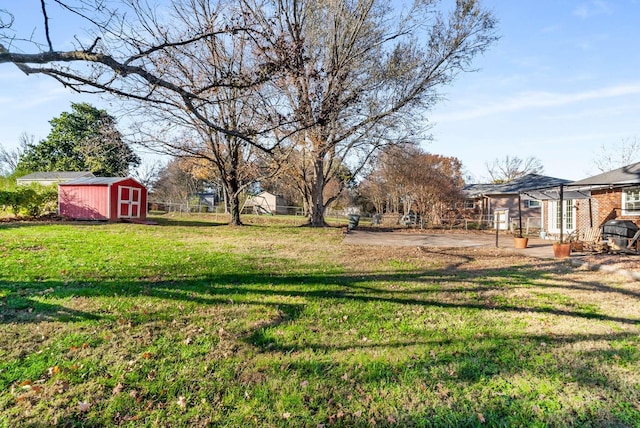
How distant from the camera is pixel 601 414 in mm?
2314

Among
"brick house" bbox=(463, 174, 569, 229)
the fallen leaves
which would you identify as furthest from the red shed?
"brick house" bbox=(463, 174, 569, 229)

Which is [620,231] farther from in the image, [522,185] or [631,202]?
[522,185]

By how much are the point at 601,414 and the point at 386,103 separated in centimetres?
1530

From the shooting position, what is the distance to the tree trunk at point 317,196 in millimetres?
18734

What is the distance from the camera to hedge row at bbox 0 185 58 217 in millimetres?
15586

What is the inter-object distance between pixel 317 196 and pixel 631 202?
1345cm

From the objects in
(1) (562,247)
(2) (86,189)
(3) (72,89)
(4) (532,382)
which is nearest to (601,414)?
(4) (532,382)

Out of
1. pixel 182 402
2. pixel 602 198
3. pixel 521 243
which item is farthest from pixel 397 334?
pixel 602 198

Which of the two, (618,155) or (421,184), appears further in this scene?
(618,155)

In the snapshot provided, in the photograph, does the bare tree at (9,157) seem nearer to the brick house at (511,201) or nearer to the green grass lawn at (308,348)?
the green grass lawn at (308,348)

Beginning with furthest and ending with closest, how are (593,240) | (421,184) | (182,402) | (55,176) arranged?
(55,176), (421,184), (593,240), (182,402)

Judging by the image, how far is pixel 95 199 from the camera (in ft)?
56.6

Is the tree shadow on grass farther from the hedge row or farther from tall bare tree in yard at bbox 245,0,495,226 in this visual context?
the hedge row

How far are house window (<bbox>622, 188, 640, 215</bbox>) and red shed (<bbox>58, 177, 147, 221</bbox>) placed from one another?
22339 millimetres
